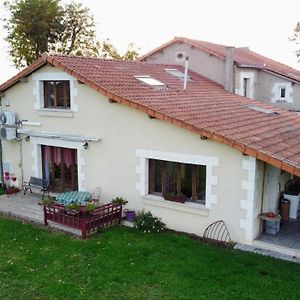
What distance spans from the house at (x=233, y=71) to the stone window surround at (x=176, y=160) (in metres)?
9.58

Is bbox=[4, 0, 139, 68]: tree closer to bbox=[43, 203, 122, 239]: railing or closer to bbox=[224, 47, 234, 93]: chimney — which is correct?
bbox=[224, 47, 234, 93]: chimney

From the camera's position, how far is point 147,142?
1200 centimetres

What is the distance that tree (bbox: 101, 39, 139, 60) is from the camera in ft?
151

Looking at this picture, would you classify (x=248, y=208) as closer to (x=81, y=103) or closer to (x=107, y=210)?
(x=107, y=210)

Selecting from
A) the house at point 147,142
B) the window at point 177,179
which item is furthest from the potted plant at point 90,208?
the window at point 177,179

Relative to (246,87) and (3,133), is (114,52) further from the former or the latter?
(3,133)

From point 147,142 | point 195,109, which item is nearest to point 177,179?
point 147,142

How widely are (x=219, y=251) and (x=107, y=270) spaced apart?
2.92 m

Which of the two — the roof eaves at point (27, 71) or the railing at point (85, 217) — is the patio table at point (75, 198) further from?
the roof eaves at point (27, 71)

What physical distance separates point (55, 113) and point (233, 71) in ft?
34.9

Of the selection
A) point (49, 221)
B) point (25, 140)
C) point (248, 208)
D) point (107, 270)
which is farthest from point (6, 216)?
point (248, 208)

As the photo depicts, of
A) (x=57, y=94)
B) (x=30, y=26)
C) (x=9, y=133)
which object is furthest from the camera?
(x=30, y=26)

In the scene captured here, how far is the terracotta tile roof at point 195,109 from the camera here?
10.2 metres

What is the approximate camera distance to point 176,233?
11531 mm
